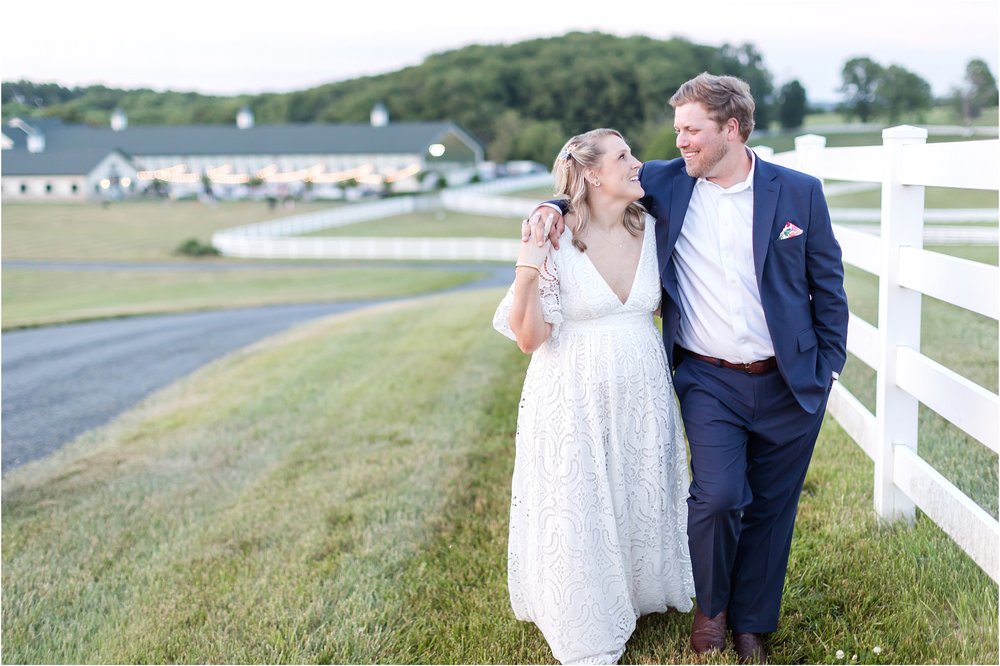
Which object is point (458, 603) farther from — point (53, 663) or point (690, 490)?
point (53, 663)

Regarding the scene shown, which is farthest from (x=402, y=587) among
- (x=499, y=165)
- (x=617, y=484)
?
(x=499, y=165)

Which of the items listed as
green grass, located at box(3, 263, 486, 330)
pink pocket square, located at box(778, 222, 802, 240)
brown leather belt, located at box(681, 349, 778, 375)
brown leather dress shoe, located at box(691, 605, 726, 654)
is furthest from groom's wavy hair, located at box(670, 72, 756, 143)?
green grass, located at box(3, 263, 486, 330)

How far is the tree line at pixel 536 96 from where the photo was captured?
3052 cm

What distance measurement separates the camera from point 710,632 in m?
3.80

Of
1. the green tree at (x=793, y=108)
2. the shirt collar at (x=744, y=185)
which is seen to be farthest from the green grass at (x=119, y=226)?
the shirt collar at (x=744, y=185)

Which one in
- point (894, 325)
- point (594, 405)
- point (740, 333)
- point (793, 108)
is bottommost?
point (594, 405)

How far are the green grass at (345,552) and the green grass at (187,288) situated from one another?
13.4m

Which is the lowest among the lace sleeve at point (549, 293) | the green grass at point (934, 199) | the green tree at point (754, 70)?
the green grass at point (934, 199)

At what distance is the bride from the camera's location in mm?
3750

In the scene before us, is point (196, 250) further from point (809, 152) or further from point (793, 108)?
point (809, 152)

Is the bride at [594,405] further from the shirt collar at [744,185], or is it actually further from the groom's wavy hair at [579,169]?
the shirt collar at [744,185]

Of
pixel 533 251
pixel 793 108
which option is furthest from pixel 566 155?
pixel 793 108

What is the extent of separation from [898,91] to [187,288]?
72.7 feet

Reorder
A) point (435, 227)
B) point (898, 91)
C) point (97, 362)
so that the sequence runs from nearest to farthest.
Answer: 1. point (97, 362)
2. point (898, 91)
3. point (435, 227)
